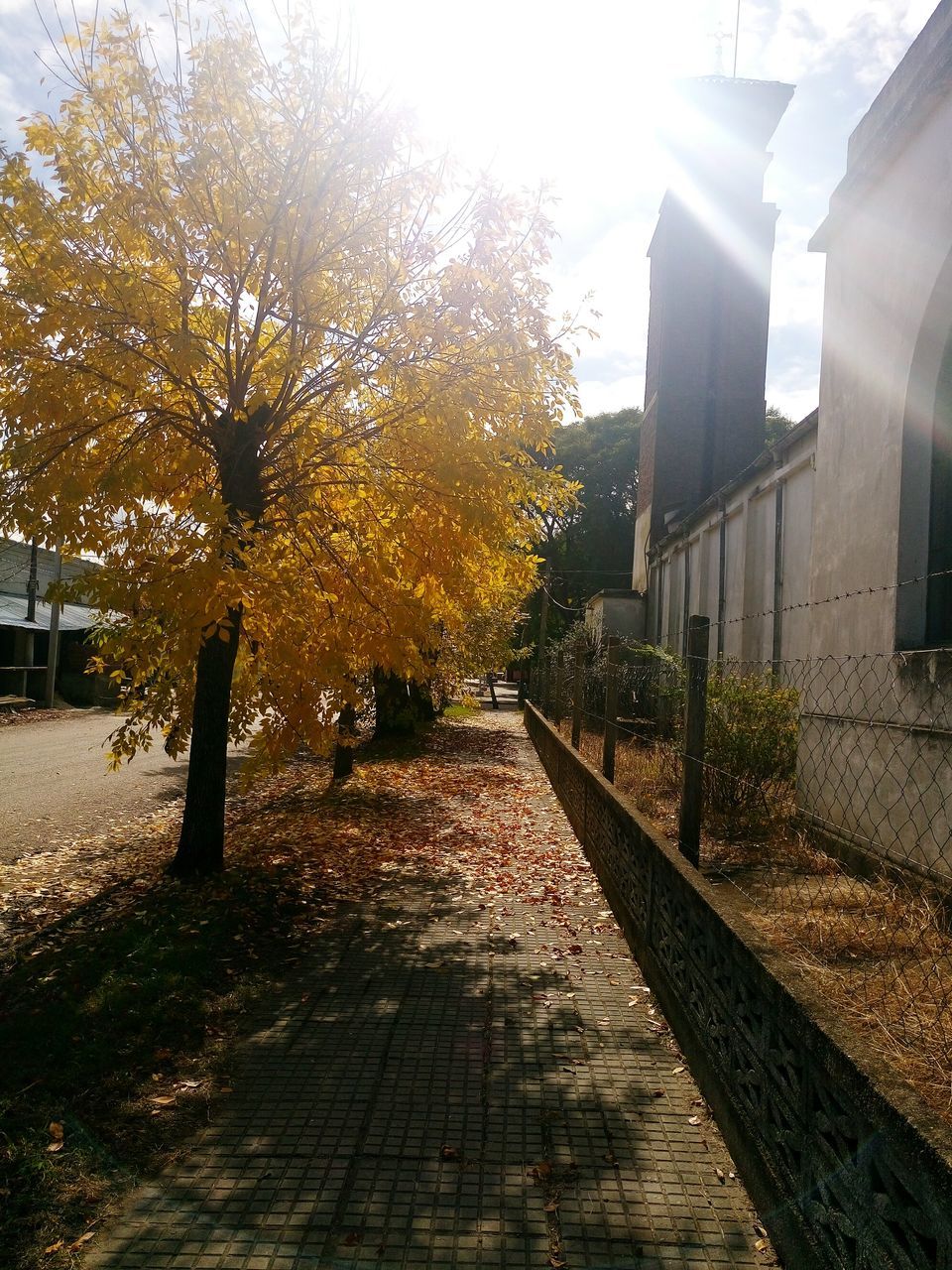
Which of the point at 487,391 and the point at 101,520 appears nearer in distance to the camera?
the point at 101,520

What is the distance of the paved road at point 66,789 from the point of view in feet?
29.8

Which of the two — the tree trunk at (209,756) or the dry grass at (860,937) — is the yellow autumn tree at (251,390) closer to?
the tree trunk at (209,756)

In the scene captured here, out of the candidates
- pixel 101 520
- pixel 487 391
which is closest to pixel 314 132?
pixel 487 391

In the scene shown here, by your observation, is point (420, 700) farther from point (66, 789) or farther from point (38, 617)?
point (38, 617)

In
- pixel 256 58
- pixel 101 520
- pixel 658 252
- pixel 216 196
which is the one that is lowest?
pixel 101 520

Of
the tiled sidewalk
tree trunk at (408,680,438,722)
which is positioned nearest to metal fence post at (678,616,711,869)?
the tiled sidewalk

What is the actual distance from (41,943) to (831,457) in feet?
19.7

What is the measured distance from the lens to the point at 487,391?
6.70 m

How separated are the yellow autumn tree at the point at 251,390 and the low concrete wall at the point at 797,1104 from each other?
9.75ft

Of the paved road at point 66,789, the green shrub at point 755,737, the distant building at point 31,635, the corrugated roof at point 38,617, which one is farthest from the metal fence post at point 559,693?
the distant building at point 31,635

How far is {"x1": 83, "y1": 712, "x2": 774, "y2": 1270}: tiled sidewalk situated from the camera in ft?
8.92

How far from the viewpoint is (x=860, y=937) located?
3.68 m

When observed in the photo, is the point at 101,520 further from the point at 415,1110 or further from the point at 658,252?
Answer: the point at 658,252

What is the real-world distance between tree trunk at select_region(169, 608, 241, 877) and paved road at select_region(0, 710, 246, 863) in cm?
174
